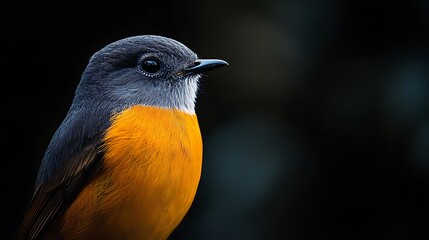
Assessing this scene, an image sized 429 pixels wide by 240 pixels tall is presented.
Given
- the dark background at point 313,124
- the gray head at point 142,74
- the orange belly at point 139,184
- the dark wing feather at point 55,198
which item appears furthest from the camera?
the dark background at point 313,124

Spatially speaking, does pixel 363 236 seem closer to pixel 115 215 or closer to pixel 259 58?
pixel 259 58

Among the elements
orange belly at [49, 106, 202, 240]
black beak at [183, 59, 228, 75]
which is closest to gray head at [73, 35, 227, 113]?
black beak at [183, 59, 228, 75]

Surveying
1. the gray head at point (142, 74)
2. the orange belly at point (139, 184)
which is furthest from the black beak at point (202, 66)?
the orange belly at point (139, 184)

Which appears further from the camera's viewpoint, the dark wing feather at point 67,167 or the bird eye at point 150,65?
the bird eye at point 150,65

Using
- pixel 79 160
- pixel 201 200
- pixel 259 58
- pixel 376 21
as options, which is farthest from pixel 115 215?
pixel 376 21

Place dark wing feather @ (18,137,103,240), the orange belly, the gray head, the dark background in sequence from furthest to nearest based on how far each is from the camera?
the dark background → the gray head → dark wing feather @ (18,137,103,240) → the orange belly

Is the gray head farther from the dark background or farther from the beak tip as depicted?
the dark background

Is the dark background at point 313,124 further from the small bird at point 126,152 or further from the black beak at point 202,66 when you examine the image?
the small bird at point 126,152

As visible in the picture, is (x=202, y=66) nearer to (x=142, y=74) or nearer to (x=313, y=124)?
(x=142, y=74)

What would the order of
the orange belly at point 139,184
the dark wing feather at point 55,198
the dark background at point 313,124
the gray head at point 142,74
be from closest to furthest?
the orange belly at point 139,184
the dark wing feather at point 55,198
the gray head at point 142,74
the dark background at point 313,124
